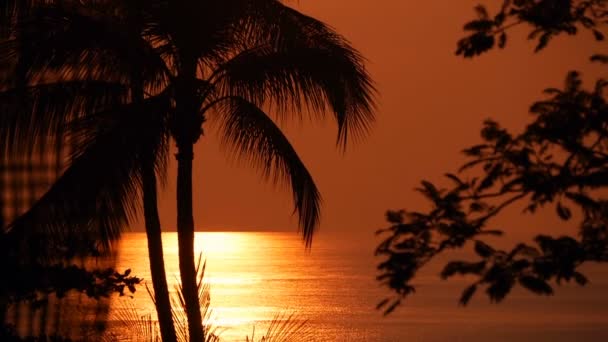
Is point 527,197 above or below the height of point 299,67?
below

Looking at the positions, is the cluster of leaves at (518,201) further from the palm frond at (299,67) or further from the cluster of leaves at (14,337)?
the palm frond at (299,67)

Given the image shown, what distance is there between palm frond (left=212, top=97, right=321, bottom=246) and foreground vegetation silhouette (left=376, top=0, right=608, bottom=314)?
6.33 metres

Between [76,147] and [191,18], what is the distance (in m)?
1.74

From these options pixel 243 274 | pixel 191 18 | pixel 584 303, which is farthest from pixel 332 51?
pixel 243 274

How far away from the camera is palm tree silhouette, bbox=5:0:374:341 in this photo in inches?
371

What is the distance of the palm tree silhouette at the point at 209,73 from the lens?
9.41 m

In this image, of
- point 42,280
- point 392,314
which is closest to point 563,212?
point 42,280

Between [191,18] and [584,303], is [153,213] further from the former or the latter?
[584,303]

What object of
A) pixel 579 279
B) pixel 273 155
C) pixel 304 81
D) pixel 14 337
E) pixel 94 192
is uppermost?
pixel 304 81

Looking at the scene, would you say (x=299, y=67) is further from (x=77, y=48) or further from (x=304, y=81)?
(x=77, y=48)

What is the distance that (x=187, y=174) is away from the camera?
33.1 feet

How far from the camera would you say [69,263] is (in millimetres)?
8695

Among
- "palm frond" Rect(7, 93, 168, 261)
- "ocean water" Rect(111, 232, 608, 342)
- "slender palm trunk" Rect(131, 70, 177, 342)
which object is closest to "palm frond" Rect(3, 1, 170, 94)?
"palm frond" Rect(7, 93, 168, 261)

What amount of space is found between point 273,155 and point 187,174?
90cm
